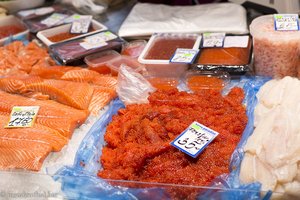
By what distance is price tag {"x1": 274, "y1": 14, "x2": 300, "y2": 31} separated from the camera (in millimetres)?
1923

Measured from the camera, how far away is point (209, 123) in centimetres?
163

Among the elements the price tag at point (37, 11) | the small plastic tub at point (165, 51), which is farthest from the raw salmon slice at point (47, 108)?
the price tag at point (37, 11)

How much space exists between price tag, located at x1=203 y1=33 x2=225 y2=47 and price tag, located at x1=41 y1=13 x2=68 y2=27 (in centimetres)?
109

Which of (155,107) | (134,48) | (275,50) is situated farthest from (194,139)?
(134,48)

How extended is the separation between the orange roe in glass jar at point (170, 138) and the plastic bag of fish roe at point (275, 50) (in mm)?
220

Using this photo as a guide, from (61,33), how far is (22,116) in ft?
3.41

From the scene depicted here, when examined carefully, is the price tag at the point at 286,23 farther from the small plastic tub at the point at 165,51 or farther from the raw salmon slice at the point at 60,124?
the raw salmon slice at the point at 60,124

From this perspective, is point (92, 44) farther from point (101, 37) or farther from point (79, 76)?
point (79, 76)

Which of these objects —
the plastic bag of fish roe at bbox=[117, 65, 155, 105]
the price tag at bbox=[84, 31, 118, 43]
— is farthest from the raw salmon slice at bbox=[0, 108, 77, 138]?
the price tag at bbox=[84, 31, 118, 43]

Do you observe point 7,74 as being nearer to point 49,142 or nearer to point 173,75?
point 49,142

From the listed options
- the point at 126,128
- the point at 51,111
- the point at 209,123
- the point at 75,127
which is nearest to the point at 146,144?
the point at 126,128

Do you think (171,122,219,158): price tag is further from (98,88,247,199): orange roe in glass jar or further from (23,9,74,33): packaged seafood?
(23,9,74,33): packaged seafood

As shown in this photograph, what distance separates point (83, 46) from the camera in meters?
2.45

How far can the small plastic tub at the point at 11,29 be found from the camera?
9.12ft
